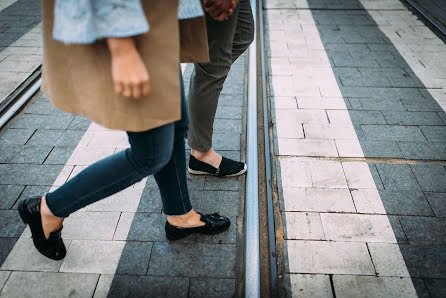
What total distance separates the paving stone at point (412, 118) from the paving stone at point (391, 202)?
3.02 feet

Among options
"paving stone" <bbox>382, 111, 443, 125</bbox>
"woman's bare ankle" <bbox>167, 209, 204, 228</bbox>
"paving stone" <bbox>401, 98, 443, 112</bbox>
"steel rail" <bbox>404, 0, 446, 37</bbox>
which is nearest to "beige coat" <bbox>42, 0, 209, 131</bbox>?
"woman's bare ankle" <bbox>167, 209, 204, 228</bbox>

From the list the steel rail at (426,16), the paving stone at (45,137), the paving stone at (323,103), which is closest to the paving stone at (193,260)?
the paving stone at (45,137)

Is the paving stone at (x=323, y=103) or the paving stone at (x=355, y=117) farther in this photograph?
the paving stone at (x=323, y=103)

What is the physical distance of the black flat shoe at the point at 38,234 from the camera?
162cm

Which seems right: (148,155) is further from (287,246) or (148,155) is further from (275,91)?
(275,91)

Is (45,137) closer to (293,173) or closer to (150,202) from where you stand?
(150,202)

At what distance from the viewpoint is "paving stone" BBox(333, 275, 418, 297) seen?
5.50ft

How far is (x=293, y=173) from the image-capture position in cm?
242

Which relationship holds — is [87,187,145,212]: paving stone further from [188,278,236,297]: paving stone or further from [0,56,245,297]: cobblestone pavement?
[188,278,236,297]: paving stone

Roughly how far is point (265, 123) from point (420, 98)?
1653 millimetres

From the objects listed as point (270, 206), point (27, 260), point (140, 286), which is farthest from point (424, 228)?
point (27, 260)

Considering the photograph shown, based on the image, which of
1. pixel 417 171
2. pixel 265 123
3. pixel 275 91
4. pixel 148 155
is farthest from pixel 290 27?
pixel 148 155

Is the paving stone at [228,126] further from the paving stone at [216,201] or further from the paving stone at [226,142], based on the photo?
the paving stone at [216,201]

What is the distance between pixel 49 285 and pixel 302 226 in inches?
57.3
